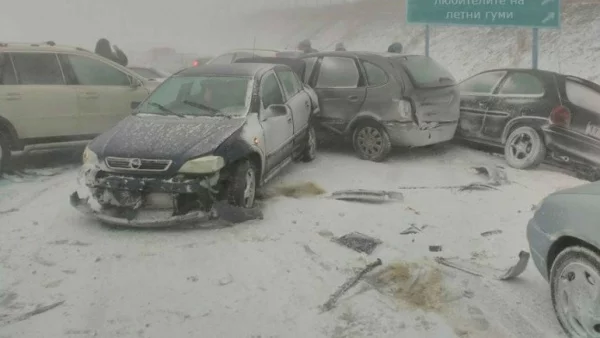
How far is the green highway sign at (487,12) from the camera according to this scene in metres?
11.1

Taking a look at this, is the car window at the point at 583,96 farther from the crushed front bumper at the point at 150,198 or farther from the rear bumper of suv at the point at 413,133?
the crushed front bumper at the point at 150,198

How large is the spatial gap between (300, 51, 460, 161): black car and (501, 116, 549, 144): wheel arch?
74cm

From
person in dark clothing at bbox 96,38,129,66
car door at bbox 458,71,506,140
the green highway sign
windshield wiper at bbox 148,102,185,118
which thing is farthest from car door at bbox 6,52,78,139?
the green highway sign

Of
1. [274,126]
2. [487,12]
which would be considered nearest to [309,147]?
[274,126]

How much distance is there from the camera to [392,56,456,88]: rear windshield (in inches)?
329

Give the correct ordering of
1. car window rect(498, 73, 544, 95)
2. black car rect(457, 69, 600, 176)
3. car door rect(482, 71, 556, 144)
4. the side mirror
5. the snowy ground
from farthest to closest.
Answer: car window rect(498, 73, 544, 95), car door rect(482, 71, 556, 144), black car rect(457, 69, 600, 176), the side mirror, the snowy ground

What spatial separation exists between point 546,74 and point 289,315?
593 centimetres

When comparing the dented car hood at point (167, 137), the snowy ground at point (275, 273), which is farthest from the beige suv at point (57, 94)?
the dented car hood at point (167, 137)

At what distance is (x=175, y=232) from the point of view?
→ 5.59 m

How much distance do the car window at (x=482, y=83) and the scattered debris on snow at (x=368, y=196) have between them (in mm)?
3117

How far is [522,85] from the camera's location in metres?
8.31

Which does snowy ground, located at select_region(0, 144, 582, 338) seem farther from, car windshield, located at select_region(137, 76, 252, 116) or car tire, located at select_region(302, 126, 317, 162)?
car tire, located at select_region(302, 126, 317, 162)

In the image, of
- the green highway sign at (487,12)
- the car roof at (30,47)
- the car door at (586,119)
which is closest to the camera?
the car door at (586,119)

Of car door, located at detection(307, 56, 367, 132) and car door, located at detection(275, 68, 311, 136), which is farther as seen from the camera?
car door, located at detection(307, 56, 367, 132)
